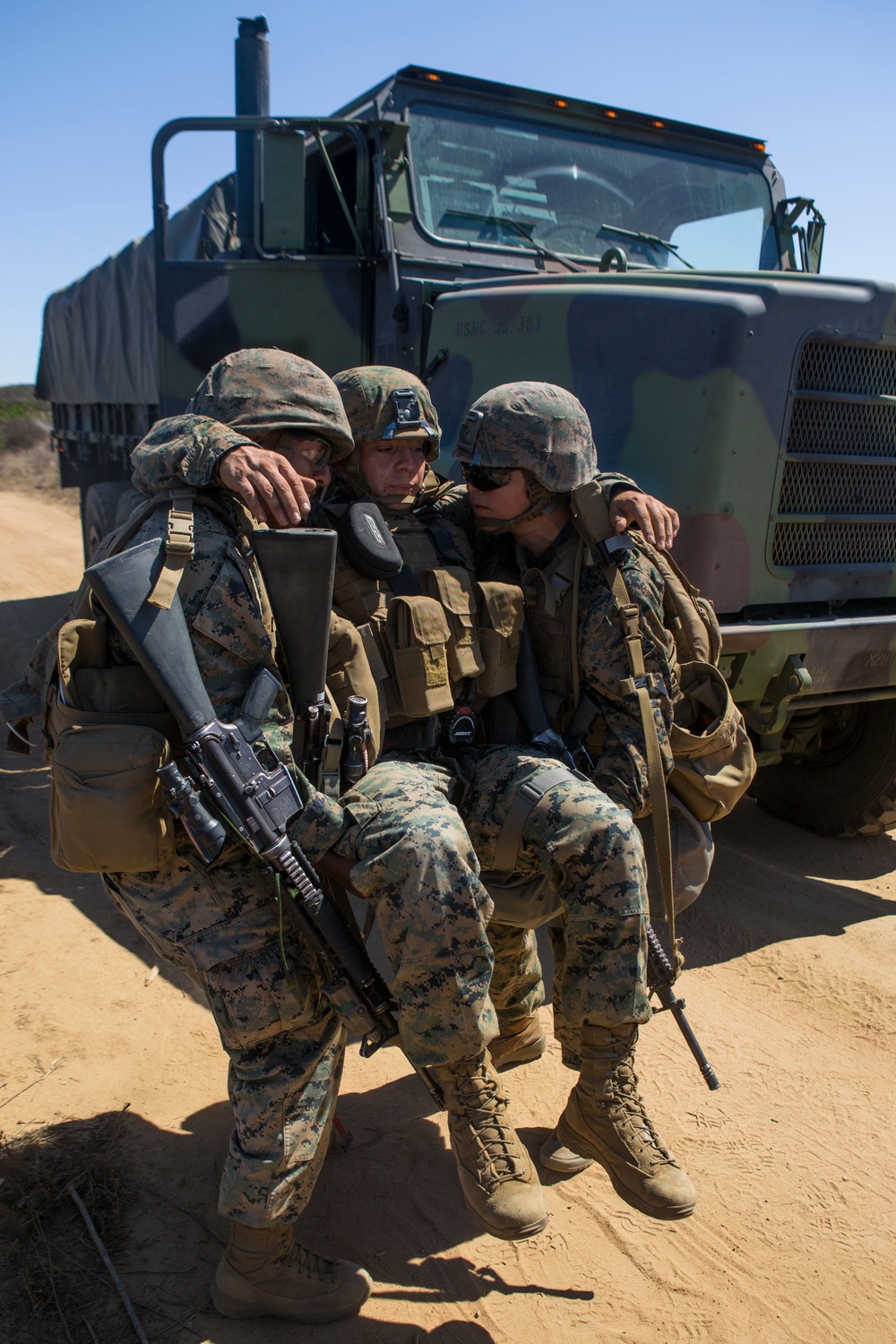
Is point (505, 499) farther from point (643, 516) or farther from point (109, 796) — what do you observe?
point (109, 796)

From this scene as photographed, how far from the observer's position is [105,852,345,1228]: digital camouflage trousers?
1.93 metres

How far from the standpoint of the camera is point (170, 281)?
4.57 m

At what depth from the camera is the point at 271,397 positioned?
2111 millimetres

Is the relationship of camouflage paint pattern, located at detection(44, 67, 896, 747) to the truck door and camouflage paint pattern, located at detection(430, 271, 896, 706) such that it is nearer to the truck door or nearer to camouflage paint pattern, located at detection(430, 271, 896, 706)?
camouflage paint pattern, located at detection(430, 271, 896, 706)

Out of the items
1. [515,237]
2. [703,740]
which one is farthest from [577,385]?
[515,237]

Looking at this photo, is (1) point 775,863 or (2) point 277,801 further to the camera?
(1) point 775,863

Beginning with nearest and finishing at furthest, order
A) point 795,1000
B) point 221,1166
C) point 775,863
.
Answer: point 221,1166 → point 795,1000 → point 775,863

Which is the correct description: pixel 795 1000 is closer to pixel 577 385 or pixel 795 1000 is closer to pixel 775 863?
pixel 775 863

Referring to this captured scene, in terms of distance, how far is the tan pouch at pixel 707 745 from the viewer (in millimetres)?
2574

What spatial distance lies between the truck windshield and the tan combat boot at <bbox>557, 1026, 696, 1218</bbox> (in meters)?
3.32

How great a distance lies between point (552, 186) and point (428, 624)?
3.10m

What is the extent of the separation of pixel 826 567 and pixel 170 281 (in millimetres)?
2960

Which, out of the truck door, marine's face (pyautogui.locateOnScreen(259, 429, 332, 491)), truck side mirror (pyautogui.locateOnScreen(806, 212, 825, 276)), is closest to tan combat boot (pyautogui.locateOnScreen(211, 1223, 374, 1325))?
marine's face (pyautogui.locateOnScreen(259, 429, 332, 491))

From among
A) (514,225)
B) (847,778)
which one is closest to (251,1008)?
(847,778)
